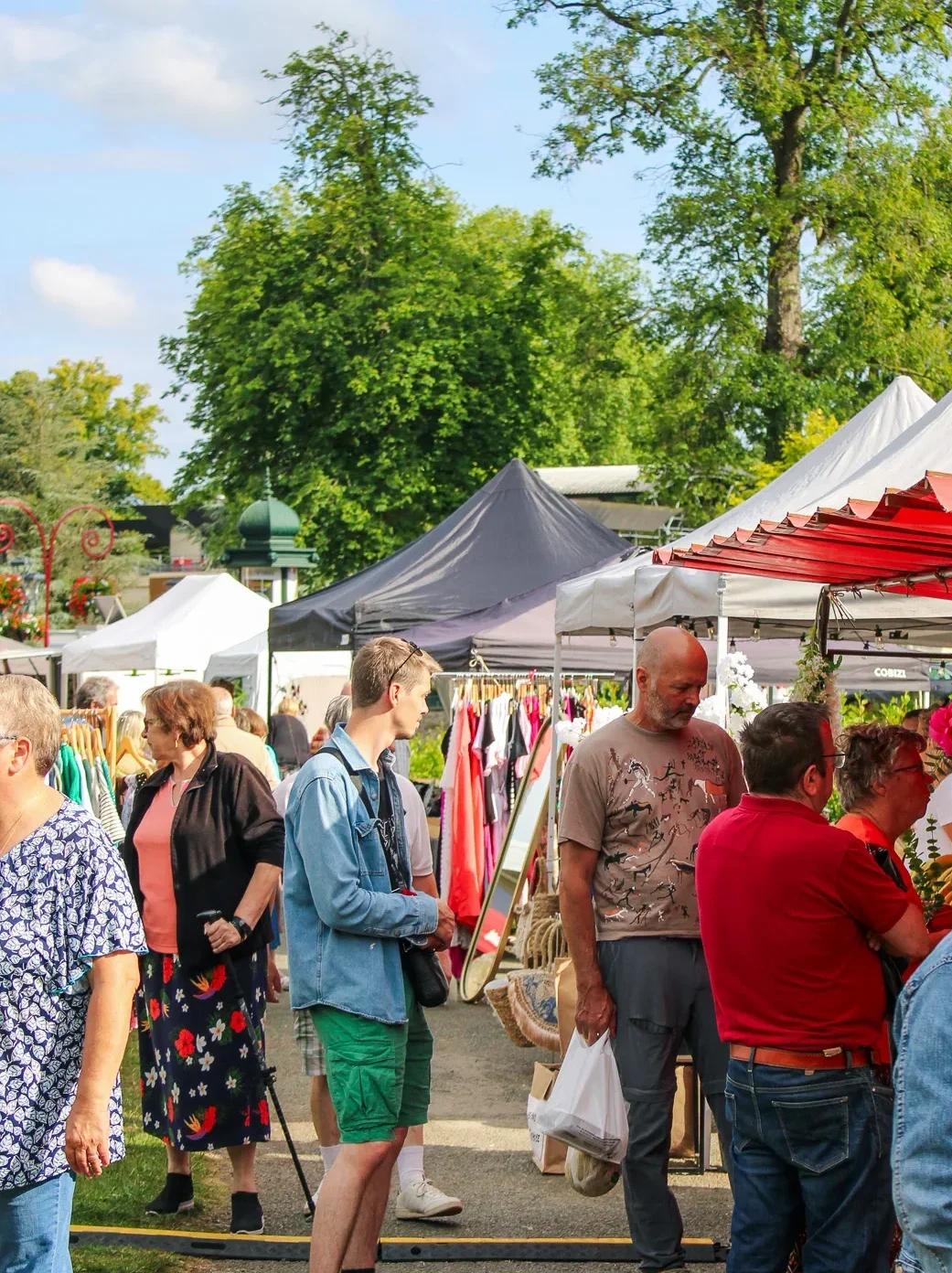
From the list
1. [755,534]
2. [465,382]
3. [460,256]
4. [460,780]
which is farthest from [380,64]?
[755,534]

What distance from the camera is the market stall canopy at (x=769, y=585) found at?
7.09m

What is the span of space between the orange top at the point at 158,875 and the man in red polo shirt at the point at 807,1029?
7.72 ft

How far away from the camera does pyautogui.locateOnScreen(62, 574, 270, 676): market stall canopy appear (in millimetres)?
22188

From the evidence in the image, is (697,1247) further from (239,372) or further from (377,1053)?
(239,372)

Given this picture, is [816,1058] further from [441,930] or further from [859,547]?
[859,547]

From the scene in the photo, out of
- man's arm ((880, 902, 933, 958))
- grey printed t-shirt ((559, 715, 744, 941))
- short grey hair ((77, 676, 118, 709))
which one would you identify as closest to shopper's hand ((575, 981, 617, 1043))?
grey printed t-shirt ((559, 715, 744, 941))

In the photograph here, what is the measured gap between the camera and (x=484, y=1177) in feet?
19.8

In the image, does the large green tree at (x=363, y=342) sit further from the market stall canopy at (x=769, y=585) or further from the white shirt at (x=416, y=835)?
the white shirt at (x=416, y=835)

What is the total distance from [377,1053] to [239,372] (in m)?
29.0

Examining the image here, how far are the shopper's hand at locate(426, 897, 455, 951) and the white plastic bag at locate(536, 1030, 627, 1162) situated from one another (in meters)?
0.60

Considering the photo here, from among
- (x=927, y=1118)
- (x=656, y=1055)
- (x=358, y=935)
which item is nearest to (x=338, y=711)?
(x=358, y=935)

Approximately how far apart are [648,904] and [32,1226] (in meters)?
2.04

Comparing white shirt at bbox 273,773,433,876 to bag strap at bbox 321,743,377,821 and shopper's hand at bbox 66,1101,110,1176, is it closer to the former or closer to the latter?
bag strap at bbox 321,743,377,821

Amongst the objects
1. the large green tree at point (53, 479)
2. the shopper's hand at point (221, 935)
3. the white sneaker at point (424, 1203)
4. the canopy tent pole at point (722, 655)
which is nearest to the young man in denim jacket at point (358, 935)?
the shopper's hand at point (221, 935)
